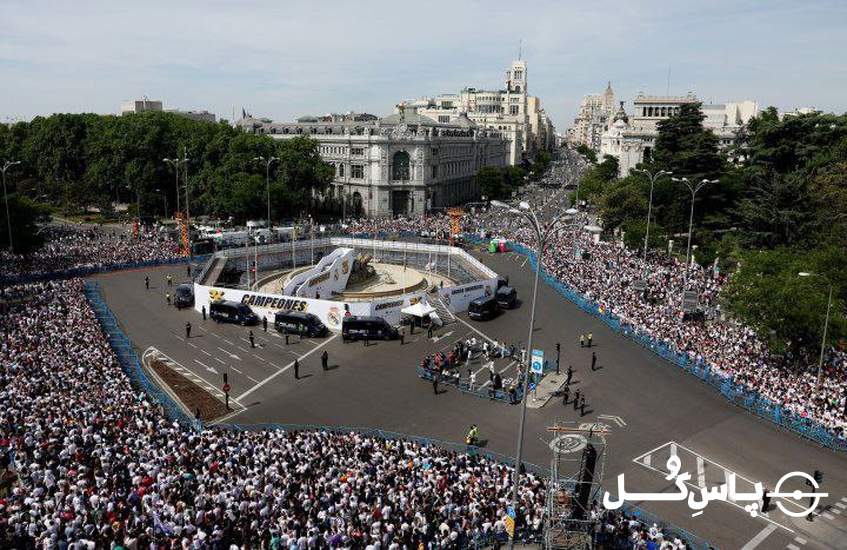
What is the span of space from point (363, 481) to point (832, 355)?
2802 centimetres

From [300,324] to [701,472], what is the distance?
25.1 m

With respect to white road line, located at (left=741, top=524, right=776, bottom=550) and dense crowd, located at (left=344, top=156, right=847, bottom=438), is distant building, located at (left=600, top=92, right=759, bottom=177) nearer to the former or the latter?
dense crowd, located at (left=344, top=156, right=847, bottom=438)

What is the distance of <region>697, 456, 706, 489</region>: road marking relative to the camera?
23.7 metres

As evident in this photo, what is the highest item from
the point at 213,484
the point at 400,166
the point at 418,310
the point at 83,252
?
the point at 400,166

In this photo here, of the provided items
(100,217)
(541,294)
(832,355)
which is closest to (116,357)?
(541,294)

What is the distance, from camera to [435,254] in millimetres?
69625

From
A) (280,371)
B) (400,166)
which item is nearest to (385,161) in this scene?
(400,166)

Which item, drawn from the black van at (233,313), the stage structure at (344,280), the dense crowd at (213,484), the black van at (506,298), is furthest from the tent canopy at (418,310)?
the dense crowd at (213,484)

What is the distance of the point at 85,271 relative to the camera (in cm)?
5559


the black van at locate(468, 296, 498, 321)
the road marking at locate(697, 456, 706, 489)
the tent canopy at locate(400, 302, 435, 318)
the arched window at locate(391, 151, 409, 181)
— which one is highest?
the arched window at locate(391, 151, 409, 181)

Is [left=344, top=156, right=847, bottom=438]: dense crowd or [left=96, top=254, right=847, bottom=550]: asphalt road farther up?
[left=344, top=156, right=847, bottom=438]: dense crowd

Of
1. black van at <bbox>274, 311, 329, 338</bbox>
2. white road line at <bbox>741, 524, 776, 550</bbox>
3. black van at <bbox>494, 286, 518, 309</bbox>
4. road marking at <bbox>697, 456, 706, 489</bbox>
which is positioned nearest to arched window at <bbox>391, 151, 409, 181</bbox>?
black van at <bbox>494, 286, 518, 309</bbox>

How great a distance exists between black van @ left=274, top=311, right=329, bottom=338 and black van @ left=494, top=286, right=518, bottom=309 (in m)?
13.6

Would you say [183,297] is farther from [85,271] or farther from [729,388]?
[729,388]
